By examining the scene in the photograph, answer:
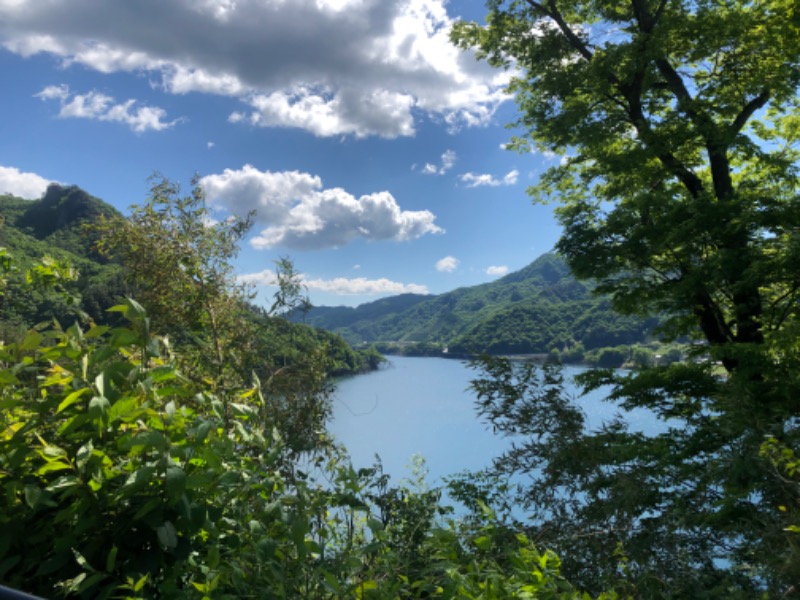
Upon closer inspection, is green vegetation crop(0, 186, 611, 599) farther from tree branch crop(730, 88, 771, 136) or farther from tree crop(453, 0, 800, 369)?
tree branch crop(730, 88, 771, 136)

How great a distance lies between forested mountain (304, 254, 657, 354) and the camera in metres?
45.5

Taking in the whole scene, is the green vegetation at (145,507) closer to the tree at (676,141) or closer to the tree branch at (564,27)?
the tree at (676,141)

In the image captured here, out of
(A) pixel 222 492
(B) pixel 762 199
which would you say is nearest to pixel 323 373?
(A) pixel 222 492

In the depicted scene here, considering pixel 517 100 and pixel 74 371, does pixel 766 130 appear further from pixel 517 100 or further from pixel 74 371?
pixel 74 371

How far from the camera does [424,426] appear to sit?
47.1 metres

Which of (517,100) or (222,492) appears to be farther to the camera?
(517,100)

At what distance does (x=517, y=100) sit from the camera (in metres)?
10.3

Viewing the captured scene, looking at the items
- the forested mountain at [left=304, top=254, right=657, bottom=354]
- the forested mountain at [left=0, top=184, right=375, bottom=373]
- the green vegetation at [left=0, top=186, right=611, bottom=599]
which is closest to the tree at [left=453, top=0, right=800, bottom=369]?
the forested mountain at [left=304, top=254, right=657, bottom=354]

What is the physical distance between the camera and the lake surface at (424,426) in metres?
33.0

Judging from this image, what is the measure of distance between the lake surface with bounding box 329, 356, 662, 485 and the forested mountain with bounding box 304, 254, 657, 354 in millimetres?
6445

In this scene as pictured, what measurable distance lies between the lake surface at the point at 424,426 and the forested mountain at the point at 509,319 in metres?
6.45

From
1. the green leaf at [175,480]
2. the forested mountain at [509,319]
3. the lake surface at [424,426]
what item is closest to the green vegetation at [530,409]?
the green leaf at [175,480]

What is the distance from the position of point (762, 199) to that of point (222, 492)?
28.1 ft

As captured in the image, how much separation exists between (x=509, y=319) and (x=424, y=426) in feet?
77.4
